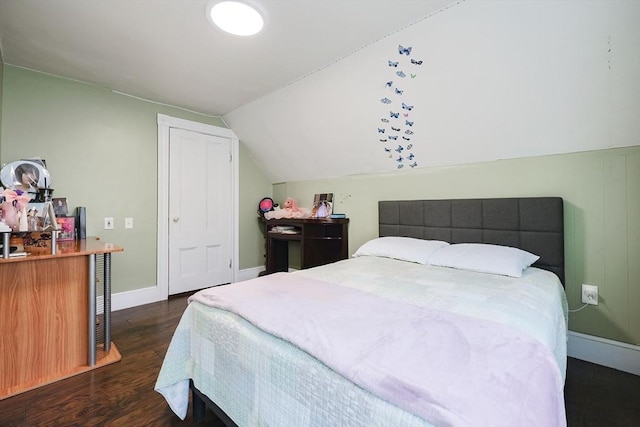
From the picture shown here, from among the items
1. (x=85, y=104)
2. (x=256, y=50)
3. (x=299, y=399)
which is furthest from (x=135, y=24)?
(x=299, y=399)

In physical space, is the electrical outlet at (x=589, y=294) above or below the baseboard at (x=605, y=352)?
above

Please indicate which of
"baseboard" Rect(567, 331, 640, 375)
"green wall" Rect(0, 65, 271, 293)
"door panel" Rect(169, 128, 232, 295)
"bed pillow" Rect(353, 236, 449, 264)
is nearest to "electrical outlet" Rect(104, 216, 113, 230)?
"green wall" Rect(0, 65, 271, 293)

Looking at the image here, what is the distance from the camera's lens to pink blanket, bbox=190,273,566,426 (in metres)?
0.66

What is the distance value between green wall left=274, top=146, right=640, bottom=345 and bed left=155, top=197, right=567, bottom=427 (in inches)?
5.4

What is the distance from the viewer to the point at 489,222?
2.28 metres

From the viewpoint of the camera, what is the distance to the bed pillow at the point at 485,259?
1.81 meters

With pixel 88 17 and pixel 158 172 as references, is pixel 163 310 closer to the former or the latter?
pixel 158 172

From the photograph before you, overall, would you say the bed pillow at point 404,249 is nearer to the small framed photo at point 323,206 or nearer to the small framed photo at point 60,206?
the small framed photo at point 323,206

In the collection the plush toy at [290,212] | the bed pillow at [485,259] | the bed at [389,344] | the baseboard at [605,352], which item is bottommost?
the baseboard at [605,352]

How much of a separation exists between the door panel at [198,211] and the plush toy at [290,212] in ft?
1.93

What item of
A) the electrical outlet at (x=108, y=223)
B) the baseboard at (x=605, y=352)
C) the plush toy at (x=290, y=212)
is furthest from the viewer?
the plush toy at (x=290, y=212)

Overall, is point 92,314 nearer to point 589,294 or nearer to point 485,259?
point 485,259

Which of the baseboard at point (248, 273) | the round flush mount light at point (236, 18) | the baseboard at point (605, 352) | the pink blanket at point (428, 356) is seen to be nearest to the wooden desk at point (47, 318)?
the pink blanket at point (428, 356)

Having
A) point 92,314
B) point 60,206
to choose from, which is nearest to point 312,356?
point 92,314
